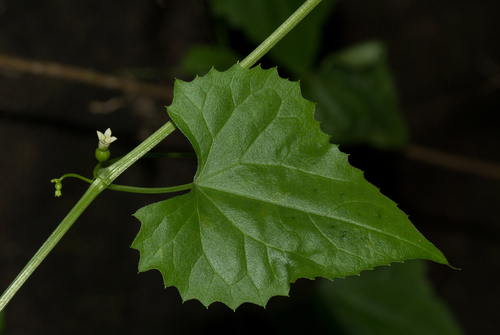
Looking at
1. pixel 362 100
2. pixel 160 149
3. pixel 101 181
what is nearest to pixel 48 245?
pixel 101 181

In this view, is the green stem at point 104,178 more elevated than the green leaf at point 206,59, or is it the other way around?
the green leaf at point 206,59

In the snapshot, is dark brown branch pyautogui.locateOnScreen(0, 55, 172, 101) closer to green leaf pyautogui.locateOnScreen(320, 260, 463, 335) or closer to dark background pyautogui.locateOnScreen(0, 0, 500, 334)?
dark background pyautogui.locateOnScreen(0, 0, 500, 334)

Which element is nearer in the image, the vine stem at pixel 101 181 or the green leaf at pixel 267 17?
the vine stem at pixel 101 181

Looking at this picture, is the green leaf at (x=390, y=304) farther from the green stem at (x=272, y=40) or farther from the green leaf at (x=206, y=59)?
the green stem at (x=272, y=40)

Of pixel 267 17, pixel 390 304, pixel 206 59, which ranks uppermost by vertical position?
pixel 267 17

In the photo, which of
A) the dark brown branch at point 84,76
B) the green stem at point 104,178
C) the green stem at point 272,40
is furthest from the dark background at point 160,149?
the green stem at point 272,40

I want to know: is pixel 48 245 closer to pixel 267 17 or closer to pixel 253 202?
pixel 253 202
